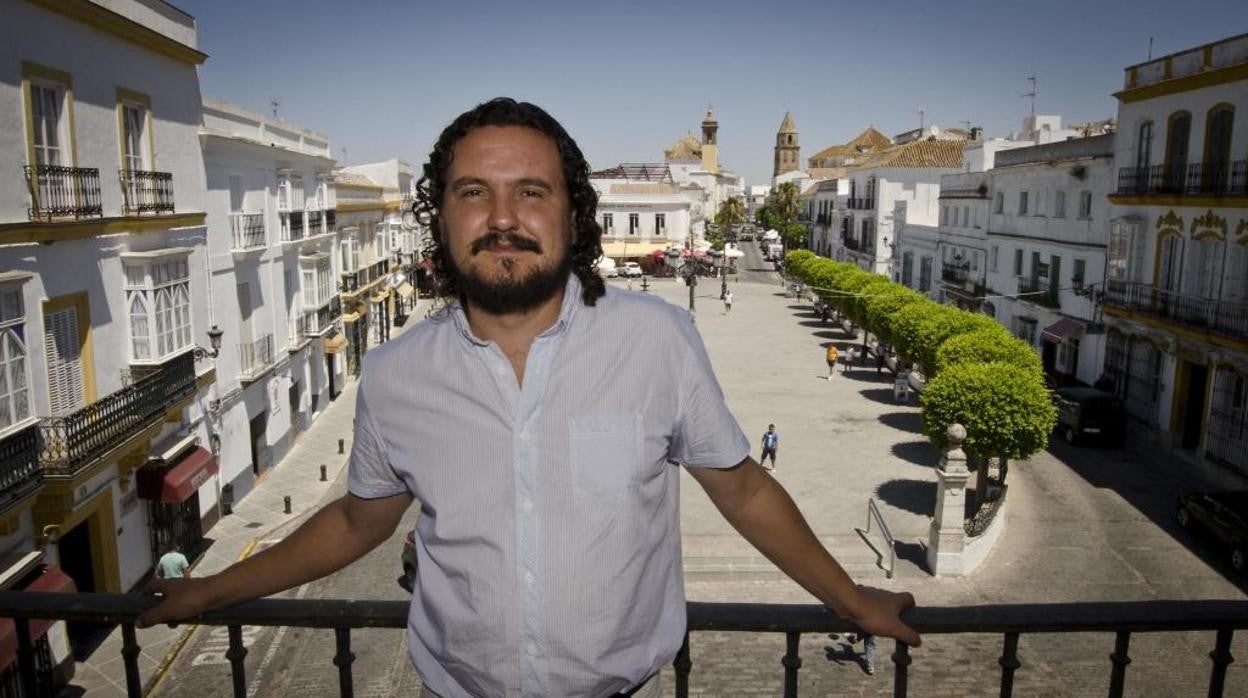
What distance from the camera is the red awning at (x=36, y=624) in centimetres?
939

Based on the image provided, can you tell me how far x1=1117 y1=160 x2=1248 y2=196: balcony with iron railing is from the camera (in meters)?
20.4

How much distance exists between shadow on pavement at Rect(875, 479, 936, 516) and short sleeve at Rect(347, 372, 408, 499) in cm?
1659

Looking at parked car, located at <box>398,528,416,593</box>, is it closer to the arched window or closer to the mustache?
the arched window

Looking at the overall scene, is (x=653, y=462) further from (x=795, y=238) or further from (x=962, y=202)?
(x=795, y=238)

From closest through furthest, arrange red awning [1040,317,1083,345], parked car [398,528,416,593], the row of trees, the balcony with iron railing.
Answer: parked car [398,528,416,593], the row of trees, the balcony with iron railing, red awning [1040,317,1083,345]

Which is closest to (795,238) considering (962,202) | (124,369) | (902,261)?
(902,261)

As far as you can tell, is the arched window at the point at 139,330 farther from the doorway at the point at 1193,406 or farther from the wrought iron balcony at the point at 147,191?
the doorway at the point at 1193,406

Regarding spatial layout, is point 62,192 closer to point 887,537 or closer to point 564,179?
point 564,179

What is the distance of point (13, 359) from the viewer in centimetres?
1107

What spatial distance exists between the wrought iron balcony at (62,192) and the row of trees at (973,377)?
47.6 ft

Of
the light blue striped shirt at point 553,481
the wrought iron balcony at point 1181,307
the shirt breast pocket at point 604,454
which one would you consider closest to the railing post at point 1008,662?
the light blue striped shirt at point 553,481

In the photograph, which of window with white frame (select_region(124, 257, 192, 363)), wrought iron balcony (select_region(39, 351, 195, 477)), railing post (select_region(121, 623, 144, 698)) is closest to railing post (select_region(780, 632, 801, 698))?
railing post (select_region(121, 623, 144, 698))

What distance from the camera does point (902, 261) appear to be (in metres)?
50.2

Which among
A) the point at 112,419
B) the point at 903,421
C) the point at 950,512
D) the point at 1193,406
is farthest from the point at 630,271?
the point at 112,419
